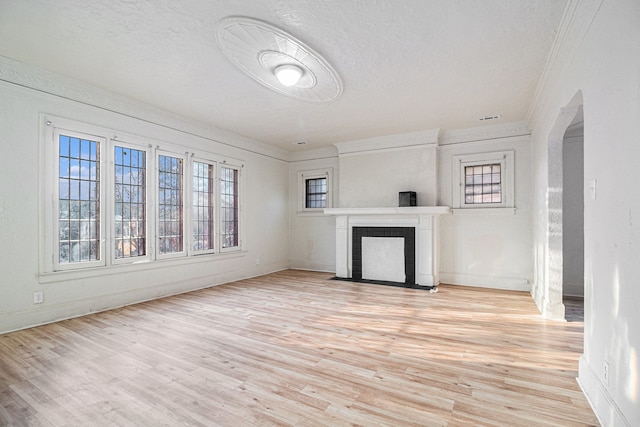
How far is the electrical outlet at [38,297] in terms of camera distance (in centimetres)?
359

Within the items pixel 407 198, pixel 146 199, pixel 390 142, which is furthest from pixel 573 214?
pixel 146 199

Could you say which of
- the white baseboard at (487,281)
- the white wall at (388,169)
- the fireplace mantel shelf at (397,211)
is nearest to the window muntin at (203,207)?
the fireplace mantel shelf at (397,211)

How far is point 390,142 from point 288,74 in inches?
134

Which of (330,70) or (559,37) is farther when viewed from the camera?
(330,70)

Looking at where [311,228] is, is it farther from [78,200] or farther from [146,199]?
[78,200]

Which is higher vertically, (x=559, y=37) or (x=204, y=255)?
(x=559, y=37)

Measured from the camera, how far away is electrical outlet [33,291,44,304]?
359 cm

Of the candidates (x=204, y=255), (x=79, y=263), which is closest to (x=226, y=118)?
(x=204, y=255)

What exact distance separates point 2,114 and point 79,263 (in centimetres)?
185

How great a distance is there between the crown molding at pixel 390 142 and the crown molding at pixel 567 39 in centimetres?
217

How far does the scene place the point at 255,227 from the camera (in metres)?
6.77

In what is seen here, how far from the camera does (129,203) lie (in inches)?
179

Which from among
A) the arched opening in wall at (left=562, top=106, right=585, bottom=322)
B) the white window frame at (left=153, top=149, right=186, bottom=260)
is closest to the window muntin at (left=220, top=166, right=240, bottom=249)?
the white window frame at (left=153, top=149, right=186, bottom=260)

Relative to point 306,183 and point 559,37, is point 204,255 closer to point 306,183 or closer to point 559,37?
point 306,183
